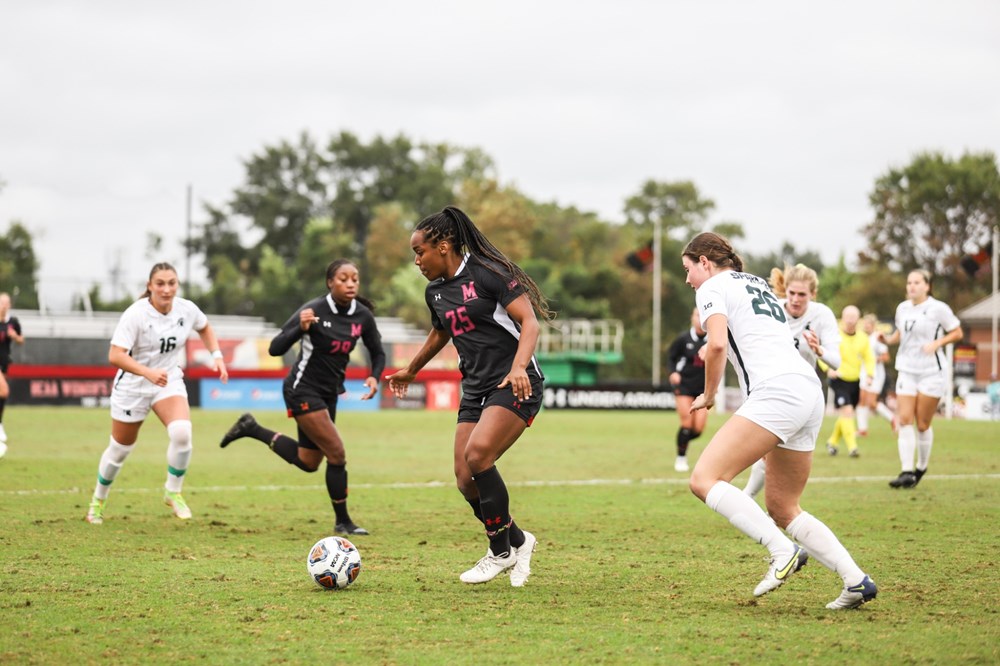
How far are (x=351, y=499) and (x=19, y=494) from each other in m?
3.62

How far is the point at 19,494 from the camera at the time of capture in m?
13.2

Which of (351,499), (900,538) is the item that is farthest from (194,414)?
(900,538)

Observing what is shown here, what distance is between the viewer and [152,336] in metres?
10.8

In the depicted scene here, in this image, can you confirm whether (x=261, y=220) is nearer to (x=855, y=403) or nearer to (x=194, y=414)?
(x=194, y=414)

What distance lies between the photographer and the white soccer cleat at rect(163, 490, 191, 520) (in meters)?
11.2

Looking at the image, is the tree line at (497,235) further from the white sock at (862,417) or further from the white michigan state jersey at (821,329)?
the white michigan state jersey at (821,329)

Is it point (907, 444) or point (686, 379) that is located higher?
point (686, 379)

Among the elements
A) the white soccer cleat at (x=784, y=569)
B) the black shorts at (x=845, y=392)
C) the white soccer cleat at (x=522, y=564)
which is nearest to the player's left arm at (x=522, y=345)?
the white soccer cleat at (x=522, y=564)

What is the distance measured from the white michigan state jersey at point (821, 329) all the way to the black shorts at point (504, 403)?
334 centimetres

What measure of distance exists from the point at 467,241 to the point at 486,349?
0.73 metres

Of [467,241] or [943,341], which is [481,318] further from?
[943,341]

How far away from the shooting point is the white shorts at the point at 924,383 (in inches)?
560

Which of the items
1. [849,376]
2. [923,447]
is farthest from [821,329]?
[849,376]

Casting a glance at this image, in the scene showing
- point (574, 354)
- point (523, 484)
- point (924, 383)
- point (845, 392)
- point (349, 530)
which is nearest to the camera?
point (349, 530)
